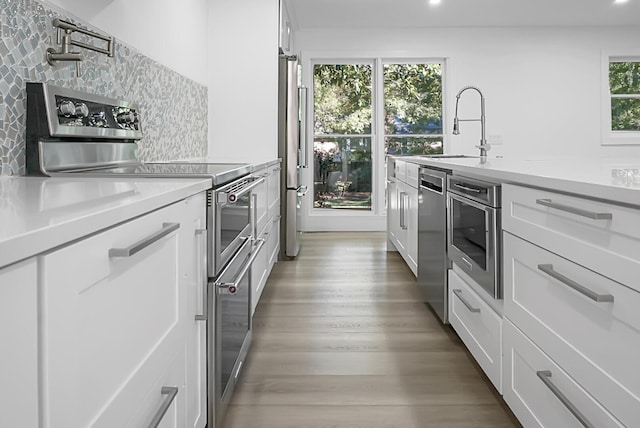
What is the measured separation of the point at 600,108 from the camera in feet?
20.5

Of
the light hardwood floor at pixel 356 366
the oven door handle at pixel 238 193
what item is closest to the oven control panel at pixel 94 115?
the oven door handle at pixel 238 193

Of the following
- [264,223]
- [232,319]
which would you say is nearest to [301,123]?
[264,223]

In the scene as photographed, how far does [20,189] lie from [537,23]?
622 centimetres

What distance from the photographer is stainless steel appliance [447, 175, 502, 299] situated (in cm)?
177

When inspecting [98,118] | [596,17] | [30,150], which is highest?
[596,17]

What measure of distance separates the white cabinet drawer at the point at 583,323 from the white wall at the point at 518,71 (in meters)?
4.87

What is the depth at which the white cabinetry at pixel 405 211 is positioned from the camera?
3344 mm

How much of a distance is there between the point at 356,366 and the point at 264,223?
114cm

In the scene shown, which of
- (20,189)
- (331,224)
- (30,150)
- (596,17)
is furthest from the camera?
(331,224)

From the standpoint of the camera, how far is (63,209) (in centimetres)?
75

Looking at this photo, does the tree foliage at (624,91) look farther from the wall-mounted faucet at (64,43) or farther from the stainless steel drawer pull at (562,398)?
the wall-mounted faucet at (64,43)

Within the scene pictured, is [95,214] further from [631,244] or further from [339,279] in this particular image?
[339,279]

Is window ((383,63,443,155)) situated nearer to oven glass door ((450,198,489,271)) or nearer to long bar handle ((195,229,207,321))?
oven glass door ((450,198,489,271))

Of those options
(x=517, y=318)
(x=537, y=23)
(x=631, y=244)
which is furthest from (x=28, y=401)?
(x=537, y=23)
